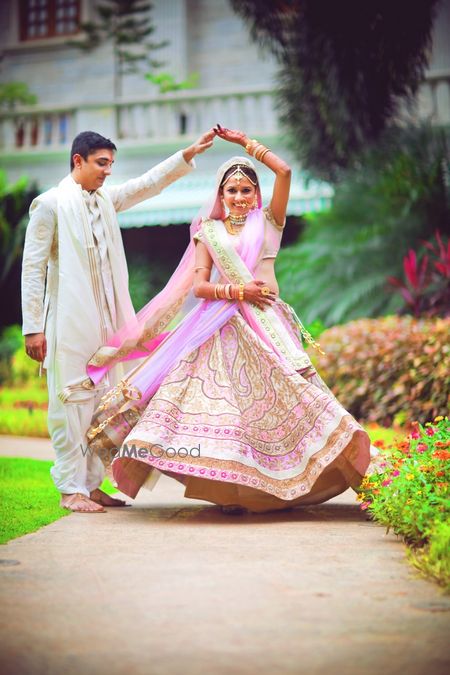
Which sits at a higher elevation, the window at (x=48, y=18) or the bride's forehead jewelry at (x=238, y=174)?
the window at (x=48, y=18)

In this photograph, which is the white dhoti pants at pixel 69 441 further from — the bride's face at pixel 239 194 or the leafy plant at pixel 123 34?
the leafy plant at pixel 123 34

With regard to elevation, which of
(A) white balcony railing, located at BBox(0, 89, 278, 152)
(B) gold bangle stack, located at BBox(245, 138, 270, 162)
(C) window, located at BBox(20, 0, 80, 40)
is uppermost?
(C) window, located at BBox(20, 0, 80, 40)

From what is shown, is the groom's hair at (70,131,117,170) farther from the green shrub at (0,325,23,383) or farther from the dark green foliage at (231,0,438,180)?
the green shrub at (0,325,23,383)

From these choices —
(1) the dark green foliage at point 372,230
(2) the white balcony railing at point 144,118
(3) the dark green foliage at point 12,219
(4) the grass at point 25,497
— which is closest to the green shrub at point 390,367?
→ (1) the dark green foliage at point 372,230

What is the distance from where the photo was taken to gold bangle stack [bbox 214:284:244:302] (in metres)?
4.84

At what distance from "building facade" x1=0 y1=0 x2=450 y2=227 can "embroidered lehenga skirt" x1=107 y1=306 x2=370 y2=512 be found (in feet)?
28.2

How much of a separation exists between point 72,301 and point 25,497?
1153mm

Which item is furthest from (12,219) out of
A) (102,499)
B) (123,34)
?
(102,499)

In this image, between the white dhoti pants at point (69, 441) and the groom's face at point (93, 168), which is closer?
the white dhoti pants at point (69, 441)

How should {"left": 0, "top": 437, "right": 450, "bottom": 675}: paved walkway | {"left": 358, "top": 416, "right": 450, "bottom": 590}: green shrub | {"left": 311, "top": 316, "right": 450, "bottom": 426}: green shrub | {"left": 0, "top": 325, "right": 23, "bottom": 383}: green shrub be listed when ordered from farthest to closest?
{"left": 0, "top": 325, "right": 23, "bottom": 383}: green shrub, {"left": 311, "top": 316, "right": 450, "bottom": 426}: green shrub, {"left": 358, "top": 416, "right": 450, "bottom": 590}: green shrub, {"left": 0, "top": 437, "right": 450, "bottom": 675}: paved walkway

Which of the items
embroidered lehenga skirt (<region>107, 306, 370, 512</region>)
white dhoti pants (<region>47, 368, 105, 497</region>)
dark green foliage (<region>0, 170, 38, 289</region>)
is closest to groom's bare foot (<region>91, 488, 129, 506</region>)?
white dhoti pants (<region>47, 368, 105, 497</region>)

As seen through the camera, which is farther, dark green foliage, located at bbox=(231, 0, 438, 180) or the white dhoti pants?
dark green foliage, located at bbox=(231, 0, 438, 180)

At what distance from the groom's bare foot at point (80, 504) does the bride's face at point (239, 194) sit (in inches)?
65.5

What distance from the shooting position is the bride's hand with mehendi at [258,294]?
4.84 meters
